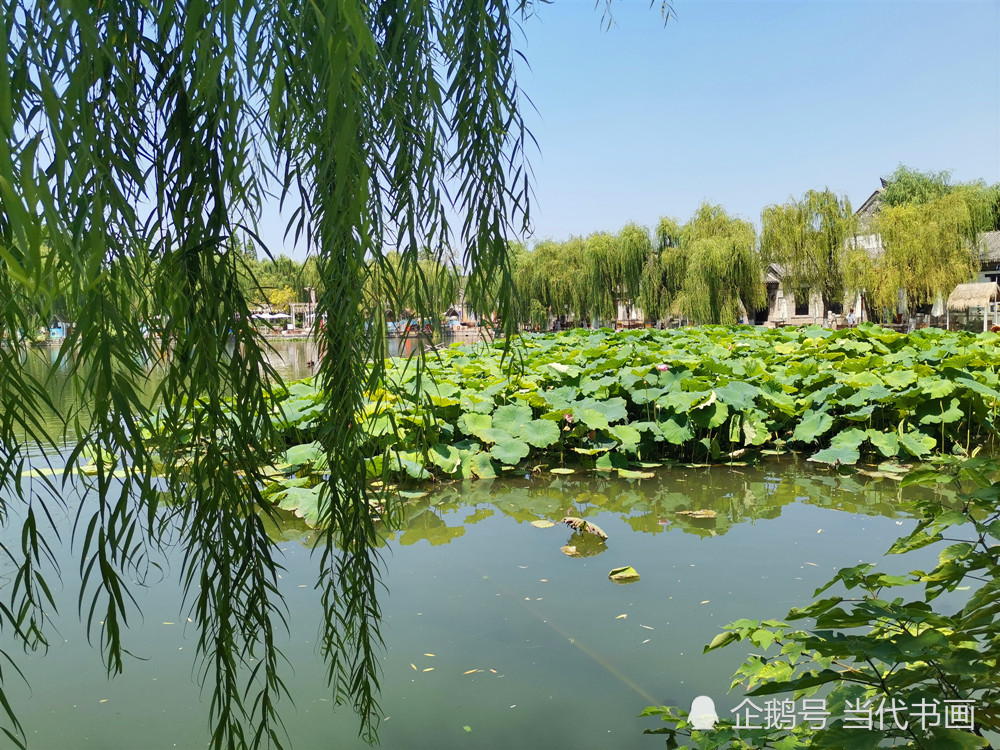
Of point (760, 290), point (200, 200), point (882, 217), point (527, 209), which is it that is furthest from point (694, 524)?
point (882, 217)

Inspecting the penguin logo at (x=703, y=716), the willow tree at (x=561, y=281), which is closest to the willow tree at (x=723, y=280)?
the willow tree at (x=561, y=281)

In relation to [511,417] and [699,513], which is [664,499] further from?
[511,417]

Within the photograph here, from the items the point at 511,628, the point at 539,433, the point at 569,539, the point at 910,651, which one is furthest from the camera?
the point at 539,433

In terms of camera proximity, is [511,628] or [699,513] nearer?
[511,628]

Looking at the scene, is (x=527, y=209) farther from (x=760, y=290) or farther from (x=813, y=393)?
(x=760, y=290)

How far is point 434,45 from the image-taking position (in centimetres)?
81

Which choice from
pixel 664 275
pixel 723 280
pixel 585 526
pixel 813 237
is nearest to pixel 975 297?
pixel 813 237

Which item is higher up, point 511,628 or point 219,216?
point 219,216

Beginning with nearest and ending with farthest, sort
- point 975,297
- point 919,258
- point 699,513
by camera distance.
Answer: point 699,513 < point 919,258 < point 975,297

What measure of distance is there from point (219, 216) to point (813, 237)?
16.4 meters

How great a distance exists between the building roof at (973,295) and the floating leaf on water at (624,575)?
1744 cm

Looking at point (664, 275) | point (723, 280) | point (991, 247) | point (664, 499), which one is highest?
point (991, 247)

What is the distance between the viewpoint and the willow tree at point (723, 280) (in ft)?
49.7

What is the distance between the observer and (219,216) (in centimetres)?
72
